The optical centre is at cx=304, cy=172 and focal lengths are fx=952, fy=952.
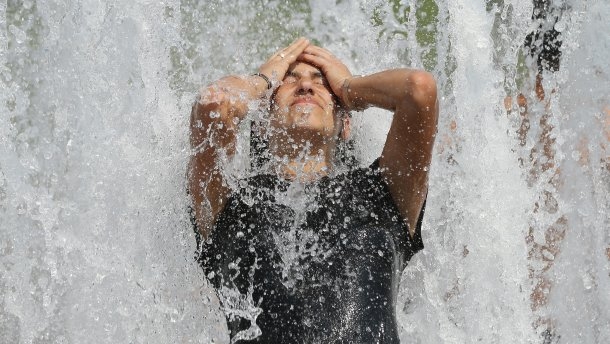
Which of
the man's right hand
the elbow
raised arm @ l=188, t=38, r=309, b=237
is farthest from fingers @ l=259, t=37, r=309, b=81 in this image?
the elbow

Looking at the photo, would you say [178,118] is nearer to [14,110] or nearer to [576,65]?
[14,110]

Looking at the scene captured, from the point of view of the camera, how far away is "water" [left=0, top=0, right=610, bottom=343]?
3.19 metres

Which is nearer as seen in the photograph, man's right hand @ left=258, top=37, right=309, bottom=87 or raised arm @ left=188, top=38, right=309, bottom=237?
raised arm @ left=188, top=38, right=309, bottom=237

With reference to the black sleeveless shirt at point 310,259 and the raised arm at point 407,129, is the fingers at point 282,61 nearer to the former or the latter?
the raised arm at point 407,129

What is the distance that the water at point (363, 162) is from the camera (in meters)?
3.19

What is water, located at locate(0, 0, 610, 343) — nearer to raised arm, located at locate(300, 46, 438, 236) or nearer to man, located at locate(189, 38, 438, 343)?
man, located at locate(189, 38, 438, 343)

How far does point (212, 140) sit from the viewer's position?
294cm

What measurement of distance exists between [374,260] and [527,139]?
1.33m

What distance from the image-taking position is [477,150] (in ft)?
12.3

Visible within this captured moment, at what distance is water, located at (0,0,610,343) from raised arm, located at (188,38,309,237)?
18cm

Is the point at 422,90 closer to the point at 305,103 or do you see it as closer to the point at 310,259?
the point at 305,103

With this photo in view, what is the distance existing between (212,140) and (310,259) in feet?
1.57

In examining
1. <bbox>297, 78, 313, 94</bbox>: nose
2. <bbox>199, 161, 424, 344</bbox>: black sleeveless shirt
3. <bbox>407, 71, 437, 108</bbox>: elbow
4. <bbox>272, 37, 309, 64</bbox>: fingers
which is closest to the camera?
<bbox>199, 161, 424, 344</bbox>: black sleeveless shirt

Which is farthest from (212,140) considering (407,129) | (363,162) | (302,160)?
(363,162)
